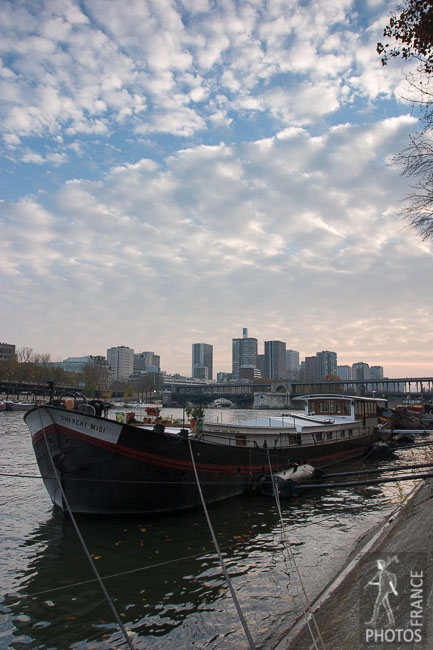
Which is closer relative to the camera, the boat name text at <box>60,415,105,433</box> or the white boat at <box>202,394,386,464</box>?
the boat name text at <box>60,415,105,433</box>

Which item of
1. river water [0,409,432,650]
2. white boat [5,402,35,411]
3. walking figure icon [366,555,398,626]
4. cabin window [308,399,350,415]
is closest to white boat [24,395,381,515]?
river water [0,409,432,650]

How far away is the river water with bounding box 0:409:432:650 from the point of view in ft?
24.9

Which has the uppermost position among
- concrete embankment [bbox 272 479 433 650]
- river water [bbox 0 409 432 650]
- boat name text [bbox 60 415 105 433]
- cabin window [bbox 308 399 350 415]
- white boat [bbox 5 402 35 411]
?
boat name text [bbox 60 415 105 433]

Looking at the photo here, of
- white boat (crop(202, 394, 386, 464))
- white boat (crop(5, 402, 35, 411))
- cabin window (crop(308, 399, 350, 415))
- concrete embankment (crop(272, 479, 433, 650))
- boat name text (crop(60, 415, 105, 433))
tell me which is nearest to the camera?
concrete embankment (crop(272, 479, 433, 650))

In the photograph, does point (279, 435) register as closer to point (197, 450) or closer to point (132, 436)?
point (197, 450)

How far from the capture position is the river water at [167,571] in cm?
760

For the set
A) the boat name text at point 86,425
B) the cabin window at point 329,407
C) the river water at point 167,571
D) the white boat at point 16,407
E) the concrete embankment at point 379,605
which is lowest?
the white boat at point 16,407

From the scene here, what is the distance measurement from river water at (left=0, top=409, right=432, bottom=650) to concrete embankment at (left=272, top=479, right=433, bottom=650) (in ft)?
2.83

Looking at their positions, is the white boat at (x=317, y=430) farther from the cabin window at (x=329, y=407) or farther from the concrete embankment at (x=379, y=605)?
the concrete embankment at (x=379, y=605)

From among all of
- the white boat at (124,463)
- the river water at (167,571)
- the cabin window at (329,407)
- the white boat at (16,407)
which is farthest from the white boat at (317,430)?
the white boat at (16,407)

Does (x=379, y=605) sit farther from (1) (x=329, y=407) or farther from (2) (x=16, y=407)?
(2) (x=16, y=407)

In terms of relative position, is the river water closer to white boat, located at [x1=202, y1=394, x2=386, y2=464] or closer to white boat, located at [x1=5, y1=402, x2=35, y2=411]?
white boat, located at [x1=202, y1=394, x2=386, y2=464]

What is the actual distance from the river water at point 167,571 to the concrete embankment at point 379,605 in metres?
0.86

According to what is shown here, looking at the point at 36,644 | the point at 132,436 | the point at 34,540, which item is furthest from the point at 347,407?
the point at 36,644
